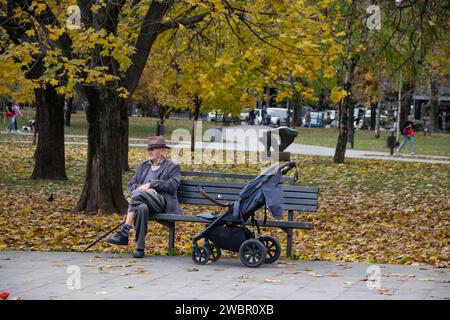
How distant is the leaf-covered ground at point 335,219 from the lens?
13.1m

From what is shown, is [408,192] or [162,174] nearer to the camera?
[162,174]

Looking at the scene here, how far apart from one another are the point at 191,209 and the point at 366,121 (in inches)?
2536

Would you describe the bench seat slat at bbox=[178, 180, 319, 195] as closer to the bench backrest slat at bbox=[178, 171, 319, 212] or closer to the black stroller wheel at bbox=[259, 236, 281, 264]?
the bench backrest slat at bbox=[178, 171, 319, 212]

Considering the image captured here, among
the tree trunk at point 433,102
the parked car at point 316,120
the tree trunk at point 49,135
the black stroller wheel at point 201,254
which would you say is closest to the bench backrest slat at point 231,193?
the black stroller wheel at point 201,254

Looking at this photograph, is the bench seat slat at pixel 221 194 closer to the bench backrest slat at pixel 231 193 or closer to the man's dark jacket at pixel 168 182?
the bench backrest slat at pixel 231 193

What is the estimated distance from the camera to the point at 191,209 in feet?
61.8

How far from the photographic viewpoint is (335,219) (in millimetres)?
16812

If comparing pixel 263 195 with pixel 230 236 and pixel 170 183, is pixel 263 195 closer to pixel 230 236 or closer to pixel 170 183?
pixel 230 236

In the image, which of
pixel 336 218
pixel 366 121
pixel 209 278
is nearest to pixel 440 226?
pixel 336 218

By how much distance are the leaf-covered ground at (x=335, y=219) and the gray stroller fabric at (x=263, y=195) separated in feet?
4.34

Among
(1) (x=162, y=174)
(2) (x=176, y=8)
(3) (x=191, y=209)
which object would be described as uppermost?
(2) (x=176, y=8)

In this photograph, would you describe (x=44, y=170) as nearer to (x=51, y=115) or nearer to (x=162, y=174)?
(x=51, y=115)

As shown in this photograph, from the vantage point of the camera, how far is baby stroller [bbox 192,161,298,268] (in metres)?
10.8

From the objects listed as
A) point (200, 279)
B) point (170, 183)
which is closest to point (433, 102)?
point (170, 183)
